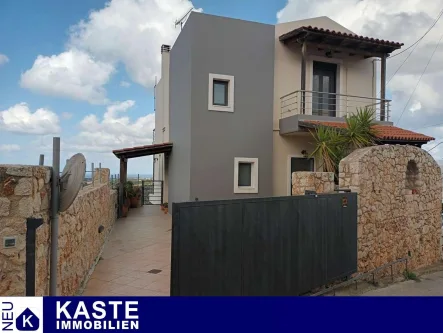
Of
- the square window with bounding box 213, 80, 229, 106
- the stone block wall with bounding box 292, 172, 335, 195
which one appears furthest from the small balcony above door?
the stone block wall with bounding box 292, 172, 335, 195

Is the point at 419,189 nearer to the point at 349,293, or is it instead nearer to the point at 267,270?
the point at 349,293

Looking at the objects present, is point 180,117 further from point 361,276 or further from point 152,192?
point 361,276

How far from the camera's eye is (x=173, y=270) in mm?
4238

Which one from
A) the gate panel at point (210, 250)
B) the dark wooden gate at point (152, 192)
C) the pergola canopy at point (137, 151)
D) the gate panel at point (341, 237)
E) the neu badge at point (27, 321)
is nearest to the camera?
the neu badge at point (27, 321)

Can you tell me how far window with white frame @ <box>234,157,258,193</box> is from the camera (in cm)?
1343

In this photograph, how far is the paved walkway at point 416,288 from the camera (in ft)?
25.8

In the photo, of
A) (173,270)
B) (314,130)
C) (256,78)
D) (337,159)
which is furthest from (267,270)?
(256,78)

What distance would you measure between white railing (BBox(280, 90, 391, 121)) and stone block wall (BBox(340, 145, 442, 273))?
4295 millimetres

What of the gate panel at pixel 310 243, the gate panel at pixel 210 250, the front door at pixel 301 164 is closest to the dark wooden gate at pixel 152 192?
the front door at pixel 301 164

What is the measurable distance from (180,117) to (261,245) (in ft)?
33.9

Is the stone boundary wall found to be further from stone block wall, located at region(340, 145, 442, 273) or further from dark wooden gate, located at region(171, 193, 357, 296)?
stone block wall, located at region(340, 145, 442, 273)

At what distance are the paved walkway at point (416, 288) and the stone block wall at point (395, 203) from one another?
0.67 meters

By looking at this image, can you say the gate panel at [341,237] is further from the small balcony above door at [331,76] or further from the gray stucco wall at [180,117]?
the gray stucco wall at [180,117]

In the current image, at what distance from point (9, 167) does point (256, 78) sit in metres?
11.7
